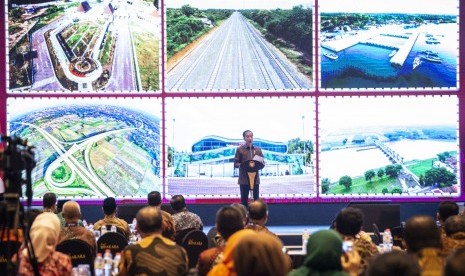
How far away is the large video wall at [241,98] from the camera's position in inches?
506

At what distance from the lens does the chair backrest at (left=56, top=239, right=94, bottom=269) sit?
648 cm

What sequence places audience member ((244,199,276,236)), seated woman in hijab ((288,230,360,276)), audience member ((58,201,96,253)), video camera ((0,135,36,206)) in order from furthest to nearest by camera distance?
audience member ((58,201,96,253)), audience member ((244,199,276,236)), video camera ((0,135,36,206)), seated woman in hijab ((288,230,360,276))

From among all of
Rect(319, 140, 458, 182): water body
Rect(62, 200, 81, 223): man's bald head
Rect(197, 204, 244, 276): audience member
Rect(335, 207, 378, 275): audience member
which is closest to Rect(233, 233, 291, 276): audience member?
Rect(197, 204, 244, 276): audience member

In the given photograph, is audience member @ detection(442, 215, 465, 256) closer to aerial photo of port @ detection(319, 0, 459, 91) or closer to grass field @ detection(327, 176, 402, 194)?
grass field @ detection(327, 176, 402, 194)

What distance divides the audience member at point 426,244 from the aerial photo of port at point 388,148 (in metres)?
8.36

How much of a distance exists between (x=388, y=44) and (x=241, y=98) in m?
2.54

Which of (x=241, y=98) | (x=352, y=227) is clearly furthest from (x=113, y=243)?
(x=241, y=98)

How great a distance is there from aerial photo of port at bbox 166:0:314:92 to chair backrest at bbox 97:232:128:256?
601 centimetres

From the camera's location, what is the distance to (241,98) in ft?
42.4

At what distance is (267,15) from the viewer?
42.4ft

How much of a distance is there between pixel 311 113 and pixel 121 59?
3.22 meters

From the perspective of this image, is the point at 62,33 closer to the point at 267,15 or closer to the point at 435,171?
the point at 267,15

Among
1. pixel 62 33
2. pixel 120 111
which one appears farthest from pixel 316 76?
pixel 62 33

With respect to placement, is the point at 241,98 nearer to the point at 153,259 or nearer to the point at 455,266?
the point at 153,259
